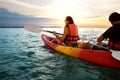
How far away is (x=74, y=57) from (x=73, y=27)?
63.7 inches

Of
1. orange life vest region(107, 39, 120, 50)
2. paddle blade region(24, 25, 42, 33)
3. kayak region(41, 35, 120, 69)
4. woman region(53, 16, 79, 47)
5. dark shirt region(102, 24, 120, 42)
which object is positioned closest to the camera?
dark shirt region(102, 24, 120, 42)

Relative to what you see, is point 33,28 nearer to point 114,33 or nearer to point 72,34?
point 72,34

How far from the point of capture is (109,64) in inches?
305

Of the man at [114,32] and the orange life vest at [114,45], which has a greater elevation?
the man at [114,32]

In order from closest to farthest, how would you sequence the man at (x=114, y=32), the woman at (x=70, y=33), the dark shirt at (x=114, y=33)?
the man at (x=114, y=32), the dark shirt at (x=114, y=33), the woman at (x=70, y=33)

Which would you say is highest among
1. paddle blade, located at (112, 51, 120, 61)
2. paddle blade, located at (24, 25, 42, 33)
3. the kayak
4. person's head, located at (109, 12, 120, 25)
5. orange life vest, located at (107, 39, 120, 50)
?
person's head, located at (109, 12, 120, 25)

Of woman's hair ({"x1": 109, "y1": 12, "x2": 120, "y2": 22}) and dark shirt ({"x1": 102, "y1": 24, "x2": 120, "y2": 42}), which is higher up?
woman's hair ({"x1": 109, "y1": 12, "x2": 120, "y2": 22})

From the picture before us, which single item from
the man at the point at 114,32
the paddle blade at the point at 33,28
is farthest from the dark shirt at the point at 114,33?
the paddle blade at the point at 33,28

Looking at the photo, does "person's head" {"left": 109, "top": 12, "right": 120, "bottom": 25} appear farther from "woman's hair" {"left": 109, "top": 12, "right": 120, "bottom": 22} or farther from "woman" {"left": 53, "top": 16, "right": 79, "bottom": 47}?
"woman" {"left": 53, "top": 16, "right": 79, "bottom": 47}

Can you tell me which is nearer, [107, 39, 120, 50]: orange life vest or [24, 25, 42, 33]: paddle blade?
[107, 39, 120, 50]: orange life vest

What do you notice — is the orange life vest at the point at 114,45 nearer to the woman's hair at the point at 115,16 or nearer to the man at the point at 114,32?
the man at the point at 114,32

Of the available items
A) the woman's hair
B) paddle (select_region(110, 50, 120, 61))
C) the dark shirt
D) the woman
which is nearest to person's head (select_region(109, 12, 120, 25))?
the woman's hair

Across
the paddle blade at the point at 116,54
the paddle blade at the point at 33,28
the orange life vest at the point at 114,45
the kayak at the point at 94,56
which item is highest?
the paddle blade at the point at 33,28

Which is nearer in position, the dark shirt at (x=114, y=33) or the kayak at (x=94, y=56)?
the dark shirt at (x=114, y=33)
